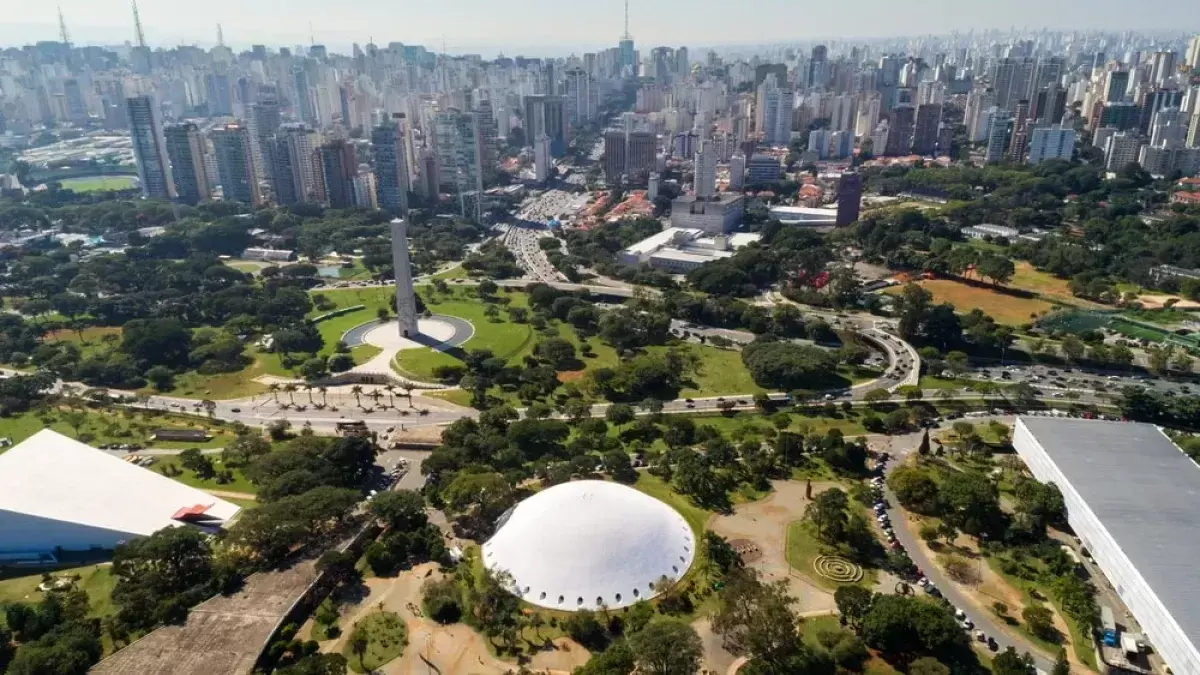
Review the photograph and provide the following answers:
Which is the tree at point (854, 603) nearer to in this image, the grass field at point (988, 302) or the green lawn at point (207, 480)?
the green lawn at point (207, 480)

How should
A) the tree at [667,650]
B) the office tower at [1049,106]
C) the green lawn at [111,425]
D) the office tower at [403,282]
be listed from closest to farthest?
the tree at [667,650], the green lawn at [111,425], the office tower at [403,282], the office tower at [1049,106]

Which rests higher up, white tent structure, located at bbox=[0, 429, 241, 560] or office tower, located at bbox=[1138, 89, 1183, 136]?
office tower, located at bbox=[1138, 89, 1183, 136]

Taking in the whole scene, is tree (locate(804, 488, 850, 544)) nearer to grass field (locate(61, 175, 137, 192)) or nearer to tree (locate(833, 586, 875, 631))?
tree (locate(833, 586, 875, 631))

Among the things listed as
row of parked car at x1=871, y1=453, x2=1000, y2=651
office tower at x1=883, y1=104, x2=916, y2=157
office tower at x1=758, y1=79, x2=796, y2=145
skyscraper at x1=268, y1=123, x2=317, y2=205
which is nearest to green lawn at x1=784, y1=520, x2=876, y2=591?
row of parked car at x1=871, y1=453, x2=1000, y2=651

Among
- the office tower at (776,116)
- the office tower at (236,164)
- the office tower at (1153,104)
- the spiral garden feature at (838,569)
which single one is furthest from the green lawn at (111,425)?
the office tower at (1153,104)

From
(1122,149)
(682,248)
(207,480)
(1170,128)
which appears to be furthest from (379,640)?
(1170,128)

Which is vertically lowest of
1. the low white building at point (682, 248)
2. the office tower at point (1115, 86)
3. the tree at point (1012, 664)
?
the tree at point (1012, 664)

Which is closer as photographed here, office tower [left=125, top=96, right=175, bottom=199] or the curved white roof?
the curved white roof
